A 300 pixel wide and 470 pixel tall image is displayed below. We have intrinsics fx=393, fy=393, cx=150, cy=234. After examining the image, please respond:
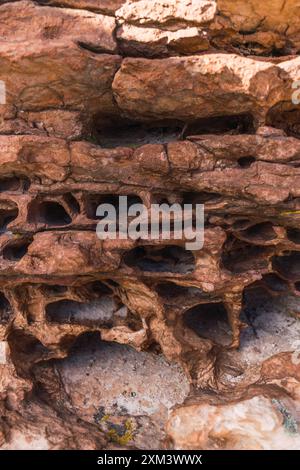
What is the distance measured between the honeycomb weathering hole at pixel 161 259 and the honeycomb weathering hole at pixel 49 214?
3.99ft

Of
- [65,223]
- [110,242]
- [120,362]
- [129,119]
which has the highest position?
[129,119]

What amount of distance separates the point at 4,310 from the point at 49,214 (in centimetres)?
189

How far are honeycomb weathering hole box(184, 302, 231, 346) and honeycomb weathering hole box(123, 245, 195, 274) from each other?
95 cm

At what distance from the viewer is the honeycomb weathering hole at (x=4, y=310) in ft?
21.6

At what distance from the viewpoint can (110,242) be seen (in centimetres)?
564

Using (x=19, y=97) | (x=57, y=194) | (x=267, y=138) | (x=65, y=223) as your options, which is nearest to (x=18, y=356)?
(x=65, y=223)

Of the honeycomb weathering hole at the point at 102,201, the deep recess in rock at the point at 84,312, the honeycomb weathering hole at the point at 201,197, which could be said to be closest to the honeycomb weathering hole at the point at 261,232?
the honeycomb weathering hole at the point at 201,197

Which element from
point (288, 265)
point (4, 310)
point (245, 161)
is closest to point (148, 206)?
point (245, 161)

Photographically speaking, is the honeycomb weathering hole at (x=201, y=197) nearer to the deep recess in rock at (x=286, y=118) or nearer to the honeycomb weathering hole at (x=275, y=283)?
the deep recess in rock at (x=286, y=118)

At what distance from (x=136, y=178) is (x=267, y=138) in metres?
1.94

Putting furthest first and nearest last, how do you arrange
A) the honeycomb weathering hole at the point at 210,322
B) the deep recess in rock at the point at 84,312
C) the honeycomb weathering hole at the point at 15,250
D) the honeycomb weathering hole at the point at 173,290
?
the honeycomb weathering hole at the point at 210,322, the deep recess in rock at the point at 84,312, the honeycomb weathering hole at the point at 173,290, the honeycomb weathering hole at the point at 15,250

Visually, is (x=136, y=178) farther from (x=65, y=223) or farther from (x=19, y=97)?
(x=19, y=97)
